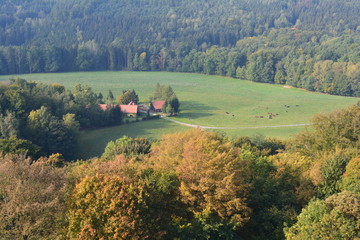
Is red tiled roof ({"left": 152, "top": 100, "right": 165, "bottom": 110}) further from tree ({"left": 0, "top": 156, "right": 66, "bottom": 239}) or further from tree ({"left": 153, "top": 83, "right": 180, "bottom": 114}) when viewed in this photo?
tree ({"left": 0, "top": 156, "right": 66, "bottom": 239})

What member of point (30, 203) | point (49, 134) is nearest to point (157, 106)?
point (49, 134)

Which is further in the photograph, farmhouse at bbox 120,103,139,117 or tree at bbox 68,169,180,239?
farmhouse at bbox 120,103,139,117

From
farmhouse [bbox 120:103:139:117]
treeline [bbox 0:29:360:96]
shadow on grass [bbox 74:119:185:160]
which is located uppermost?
treeline [bbox 0:29:360:96]

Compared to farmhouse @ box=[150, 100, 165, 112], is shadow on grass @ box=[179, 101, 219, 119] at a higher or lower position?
lower

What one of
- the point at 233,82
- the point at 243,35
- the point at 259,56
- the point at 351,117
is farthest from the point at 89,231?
the point at 243,35

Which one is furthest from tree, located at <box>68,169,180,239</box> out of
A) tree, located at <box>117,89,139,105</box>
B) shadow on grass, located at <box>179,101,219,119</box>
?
tree, located at <box>117,89,139,105</box>

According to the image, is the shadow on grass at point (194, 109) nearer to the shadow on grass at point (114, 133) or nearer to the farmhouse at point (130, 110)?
the shadow on grass at point (114, 133)

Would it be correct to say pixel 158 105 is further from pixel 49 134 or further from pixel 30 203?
pixel 30 203
